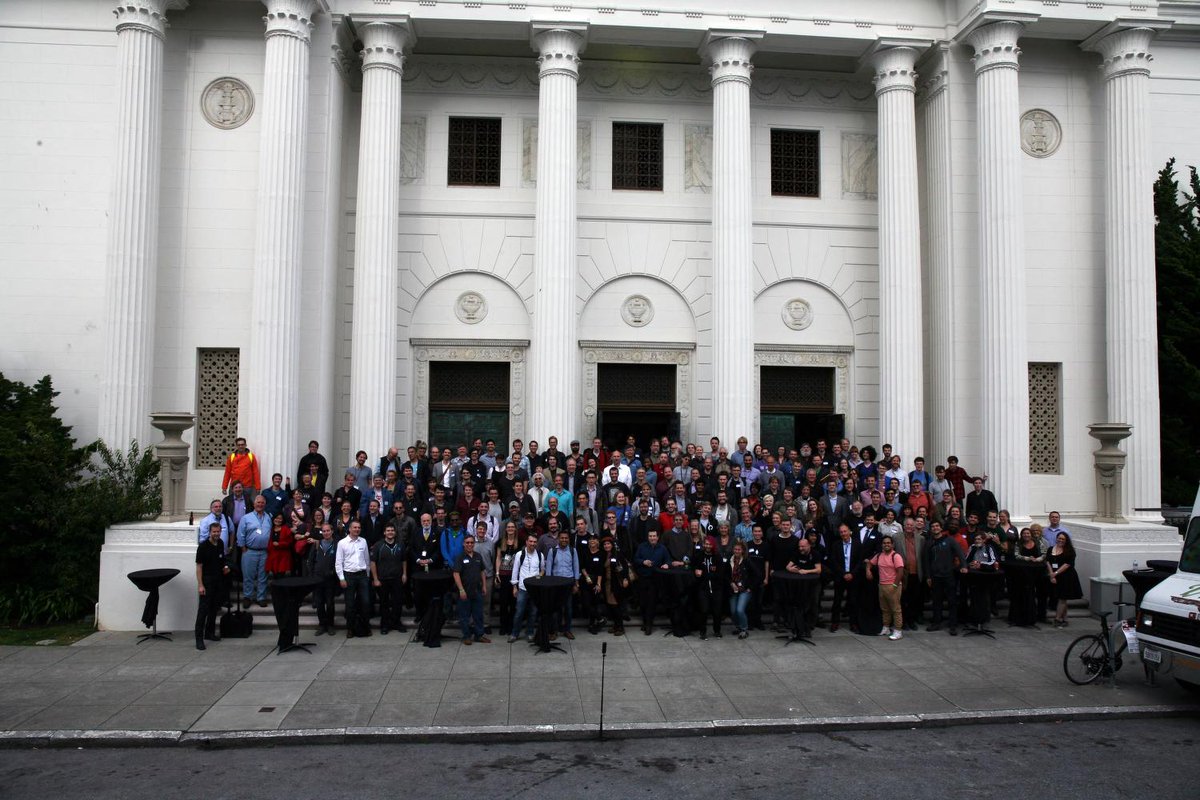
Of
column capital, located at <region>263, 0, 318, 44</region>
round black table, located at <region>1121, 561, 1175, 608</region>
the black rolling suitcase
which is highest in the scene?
column capital, located at <region>263, 0, 318, 44</region>

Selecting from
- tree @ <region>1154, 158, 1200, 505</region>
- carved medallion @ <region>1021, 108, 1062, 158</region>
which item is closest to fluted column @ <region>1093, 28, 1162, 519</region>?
tree @ <region>1154, 158, 1200, 505</region>

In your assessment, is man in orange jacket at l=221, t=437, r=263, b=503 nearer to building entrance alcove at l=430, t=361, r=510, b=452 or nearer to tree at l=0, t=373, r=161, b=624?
tree at l=0, t=373, r=161, b=624

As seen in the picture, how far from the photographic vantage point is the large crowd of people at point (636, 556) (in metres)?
12.8

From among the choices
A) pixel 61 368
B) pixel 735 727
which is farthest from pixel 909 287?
pixel 61 368

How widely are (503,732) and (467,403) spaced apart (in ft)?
37.3

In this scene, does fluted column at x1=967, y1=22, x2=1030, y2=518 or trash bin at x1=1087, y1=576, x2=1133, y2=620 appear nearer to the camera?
trash bin at x1=1087, y1=576, x2=1133, y2=620

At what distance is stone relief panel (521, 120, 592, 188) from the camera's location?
20.2 meters

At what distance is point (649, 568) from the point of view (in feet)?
42.8

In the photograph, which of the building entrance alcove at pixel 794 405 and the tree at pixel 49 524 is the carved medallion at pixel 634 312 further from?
the tree at pixel 49 524

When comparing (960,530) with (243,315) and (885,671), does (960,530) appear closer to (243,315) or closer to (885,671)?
(885,671)

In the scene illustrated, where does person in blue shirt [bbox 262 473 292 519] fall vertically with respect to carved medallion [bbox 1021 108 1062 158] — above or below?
below

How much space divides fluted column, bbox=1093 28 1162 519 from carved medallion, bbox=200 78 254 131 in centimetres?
1834

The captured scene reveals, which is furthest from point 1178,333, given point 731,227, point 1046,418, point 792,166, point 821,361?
point 731,227

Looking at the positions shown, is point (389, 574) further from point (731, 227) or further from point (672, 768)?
point (731, 227)
